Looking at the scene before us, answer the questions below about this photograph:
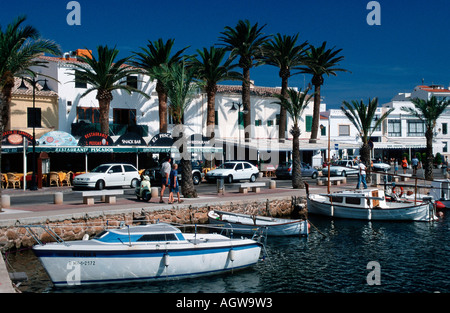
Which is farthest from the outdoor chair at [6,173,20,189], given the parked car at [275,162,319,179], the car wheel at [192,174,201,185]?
the parked car at [275,162,319,179]

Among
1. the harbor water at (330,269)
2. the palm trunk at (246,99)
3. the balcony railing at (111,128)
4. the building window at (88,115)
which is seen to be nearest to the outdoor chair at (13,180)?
the balcony railing at (111,128)

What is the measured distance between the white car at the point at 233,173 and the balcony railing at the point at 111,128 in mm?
9145

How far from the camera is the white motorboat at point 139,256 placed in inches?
512

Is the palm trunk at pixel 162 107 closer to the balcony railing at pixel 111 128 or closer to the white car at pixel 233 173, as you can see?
the balcony railing at pixel 111 128

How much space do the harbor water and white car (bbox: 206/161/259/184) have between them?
15.6 m

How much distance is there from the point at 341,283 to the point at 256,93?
1594 inches

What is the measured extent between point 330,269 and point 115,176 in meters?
18.7

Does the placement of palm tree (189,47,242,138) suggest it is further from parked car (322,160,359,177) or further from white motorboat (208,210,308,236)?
white motorboat (208,210,308,236)

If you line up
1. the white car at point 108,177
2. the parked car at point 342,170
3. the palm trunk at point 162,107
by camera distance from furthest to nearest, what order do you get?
the parked car at point 342,170 < the palm trunk at point 162,107 < the white car at point 108,177

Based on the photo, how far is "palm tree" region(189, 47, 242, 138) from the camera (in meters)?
42.8

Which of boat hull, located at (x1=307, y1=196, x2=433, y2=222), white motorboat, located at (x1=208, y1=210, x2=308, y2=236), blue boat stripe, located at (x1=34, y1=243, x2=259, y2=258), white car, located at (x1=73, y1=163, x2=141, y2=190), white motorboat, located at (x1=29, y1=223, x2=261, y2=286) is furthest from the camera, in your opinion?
white car, located at (x1=73, y1=163, x2=141, y2=190)

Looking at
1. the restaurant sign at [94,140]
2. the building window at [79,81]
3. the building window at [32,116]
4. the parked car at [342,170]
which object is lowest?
the parked car at [342,170]
